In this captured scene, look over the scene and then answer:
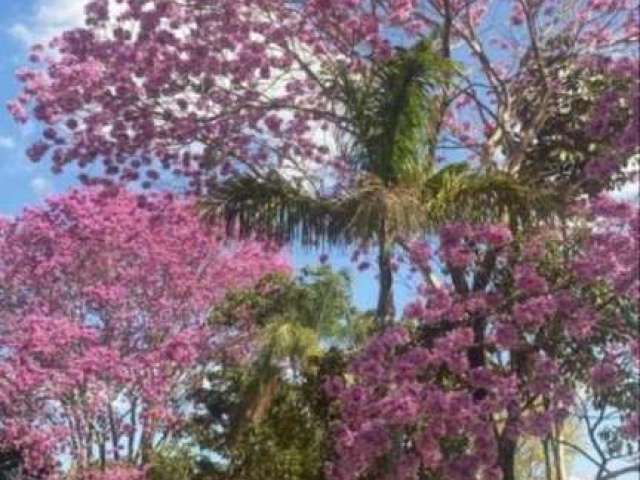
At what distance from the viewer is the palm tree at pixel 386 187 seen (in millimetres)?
11062

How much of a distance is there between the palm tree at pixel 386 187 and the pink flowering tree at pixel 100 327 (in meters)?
9.31

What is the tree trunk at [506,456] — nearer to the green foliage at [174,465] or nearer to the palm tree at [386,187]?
the palm tree at [386,187]

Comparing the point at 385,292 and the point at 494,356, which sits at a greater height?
the point at 385,292

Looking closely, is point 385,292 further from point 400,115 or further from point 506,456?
point 506,456

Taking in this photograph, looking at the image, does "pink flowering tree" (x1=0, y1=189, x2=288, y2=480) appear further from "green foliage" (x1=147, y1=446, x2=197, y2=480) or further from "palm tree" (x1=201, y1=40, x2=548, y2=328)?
"palm tree" (x1=201, y1=40, x2=548, y2=328)

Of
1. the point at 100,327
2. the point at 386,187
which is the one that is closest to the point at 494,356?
the point at 386,187

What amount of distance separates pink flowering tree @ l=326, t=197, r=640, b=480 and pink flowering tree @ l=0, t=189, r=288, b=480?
9971mm

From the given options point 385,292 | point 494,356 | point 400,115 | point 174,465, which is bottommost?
point 174,465

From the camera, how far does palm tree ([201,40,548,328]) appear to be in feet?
36.3

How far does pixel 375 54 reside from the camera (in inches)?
546

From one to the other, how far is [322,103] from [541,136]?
2.50 metres

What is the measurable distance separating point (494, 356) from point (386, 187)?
84.8 inches

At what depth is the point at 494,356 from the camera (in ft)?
39.8

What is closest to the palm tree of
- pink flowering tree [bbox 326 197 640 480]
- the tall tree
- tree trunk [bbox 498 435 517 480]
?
pink flowering tree [bbox 326 197 640 480]
